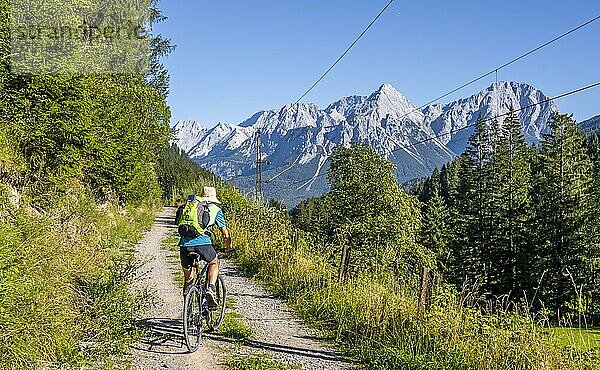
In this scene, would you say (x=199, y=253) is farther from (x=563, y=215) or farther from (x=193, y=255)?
(x=563, y=215)

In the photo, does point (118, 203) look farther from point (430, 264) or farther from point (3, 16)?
point (430, 264)

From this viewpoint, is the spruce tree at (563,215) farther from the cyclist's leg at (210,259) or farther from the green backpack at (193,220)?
the green backpack at (193,220)

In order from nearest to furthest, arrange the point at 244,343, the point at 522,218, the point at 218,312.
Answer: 1. the point at 244,343
2. the point at 218,312
3. the point at 522,218

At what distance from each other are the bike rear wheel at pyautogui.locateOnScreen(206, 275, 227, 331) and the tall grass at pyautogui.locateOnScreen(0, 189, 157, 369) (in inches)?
42.1

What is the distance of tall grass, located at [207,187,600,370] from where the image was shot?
6383 mm

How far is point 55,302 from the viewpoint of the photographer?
6344 millimetres

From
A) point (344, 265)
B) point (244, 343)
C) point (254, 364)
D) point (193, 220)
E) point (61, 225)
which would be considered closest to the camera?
point (254, 364)

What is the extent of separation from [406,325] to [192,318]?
2959mm

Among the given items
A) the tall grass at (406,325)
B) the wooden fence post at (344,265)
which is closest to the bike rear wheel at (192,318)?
the tall grass at (406,325)

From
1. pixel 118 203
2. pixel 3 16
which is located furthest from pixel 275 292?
pixel 118 203

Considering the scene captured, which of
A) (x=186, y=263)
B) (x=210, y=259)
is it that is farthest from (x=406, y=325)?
(x=186, y=263)

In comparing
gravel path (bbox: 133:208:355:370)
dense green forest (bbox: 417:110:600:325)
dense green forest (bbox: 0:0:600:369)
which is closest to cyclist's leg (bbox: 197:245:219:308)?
gravel path (bbox: 133:208:355:370)

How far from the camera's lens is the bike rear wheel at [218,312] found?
806 cm

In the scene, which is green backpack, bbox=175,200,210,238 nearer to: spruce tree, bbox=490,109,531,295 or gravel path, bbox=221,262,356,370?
gravel path, bbox=221,262,356,370
